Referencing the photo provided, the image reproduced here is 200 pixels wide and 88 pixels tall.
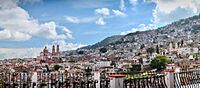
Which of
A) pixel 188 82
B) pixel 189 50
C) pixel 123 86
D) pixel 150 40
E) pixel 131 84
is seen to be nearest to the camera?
pixel 123 86

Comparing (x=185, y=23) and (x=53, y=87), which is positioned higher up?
(x=185, y=23)

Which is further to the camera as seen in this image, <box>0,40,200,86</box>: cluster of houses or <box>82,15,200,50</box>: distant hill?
<box>82,15,200,50</box>: distant hill

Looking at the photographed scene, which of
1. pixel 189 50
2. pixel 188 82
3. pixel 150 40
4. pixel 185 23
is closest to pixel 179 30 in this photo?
pixel 185 23

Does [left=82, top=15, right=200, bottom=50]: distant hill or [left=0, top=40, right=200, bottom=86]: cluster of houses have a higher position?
[left=82, top=15, right=200, bottom=50]: distant hill

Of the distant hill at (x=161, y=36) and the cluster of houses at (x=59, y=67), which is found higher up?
the distant hill at (x=161, y=36)

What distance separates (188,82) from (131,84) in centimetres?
151

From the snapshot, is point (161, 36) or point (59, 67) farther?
point (161, 36)

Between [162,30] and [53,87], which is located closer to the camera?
[53,87]

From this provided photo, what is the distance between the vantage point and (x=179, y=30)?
301 ft

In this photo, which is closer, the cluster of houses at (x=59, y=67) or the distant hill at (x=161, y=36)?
the cluster of houses at (x=59, y=67)

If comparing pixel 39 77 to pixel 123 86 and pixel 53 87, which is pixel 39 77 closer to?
pixel 53 87

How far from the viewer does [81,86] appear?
3760 millimetres

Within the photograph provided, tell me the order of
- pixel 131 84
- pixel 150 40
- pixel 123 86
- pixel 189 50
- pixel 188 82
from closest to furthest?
pixel 123 86, pixel 131 84, pixel 188 82, pixel 189 50, pixel 150 40

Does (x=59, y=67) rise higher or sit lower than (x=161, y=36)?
lower
